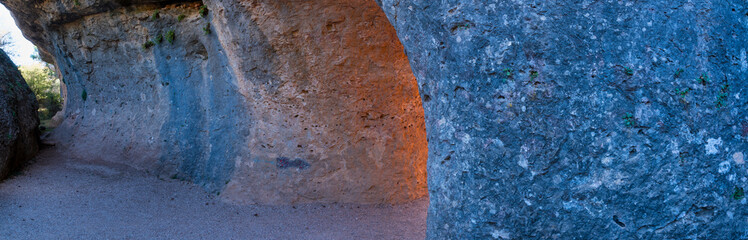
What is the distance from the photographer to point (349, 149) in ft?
18.2

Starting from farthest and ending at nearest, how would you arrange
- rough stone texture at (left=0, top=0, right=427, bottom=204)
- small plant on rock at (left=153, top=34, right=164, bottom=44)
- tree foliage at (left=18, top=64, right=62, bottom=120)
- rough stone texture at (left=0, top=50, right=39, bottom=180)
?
tree foliage at (left=18, top=64, right=62, bottom=120) → small plant on rock at (left=153, top=34, right=164, bottom=44) → rough stone texture at (left=0, top=50, right=39, bottom=180) → rough stone texture at (left=0, top=0, right=427, bottom=204)

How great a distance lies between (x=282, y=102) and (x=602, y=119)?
393cm

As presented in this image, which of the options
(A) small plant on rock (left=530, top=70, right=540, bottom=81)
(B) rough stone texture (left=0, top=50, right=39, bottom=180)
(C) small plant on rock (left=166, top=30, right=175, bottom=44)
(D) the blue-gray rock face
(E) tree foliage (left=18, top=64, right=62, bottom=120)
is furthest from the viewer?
(E) tree foliage (left=18, top=64, right=62, bottom=120)

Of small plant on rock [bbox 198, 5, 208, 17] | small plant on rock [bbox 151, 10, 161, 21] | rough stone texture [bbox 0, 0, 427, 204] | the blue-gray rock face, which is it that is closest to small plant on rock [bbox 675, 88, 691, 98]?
the blue-gray rock face

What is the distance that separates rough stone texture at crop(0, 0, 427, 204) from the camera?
5.14 meters

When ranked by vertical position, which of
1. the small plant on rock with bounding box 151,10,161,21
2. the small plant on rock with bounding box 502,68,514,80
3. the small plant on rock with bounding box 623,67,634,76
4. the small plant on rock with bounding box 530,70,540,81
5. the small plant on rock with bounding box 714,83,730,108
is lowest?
the small plant on rock with bounding box 714,83,730,108

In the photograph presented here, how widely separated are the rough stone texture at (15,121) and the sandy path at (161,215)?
1.17 ft

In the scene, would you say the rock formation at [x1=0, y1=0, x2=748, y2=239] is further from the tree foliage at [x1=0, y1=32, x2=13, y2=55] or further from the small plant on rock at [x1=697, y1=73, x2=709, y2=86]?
the tree foliage at [x1=0, y1=32, x2=13, y2=55]

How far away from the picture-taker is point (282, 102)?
5.56 m

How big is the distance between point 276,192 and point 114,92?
13.8 feet

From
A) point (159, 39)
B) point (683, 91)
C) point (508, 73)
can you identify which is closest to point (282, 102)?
point (159, 39)

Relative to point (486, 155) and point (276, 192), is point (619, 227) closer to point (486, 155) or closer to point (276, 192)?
point (486, 155)

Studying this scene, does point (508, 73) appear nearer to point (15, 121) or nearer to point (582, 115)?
point (582, 115)

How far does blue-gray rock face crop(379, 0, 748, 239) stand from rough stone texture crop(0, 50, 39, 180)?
6732 millimetres
